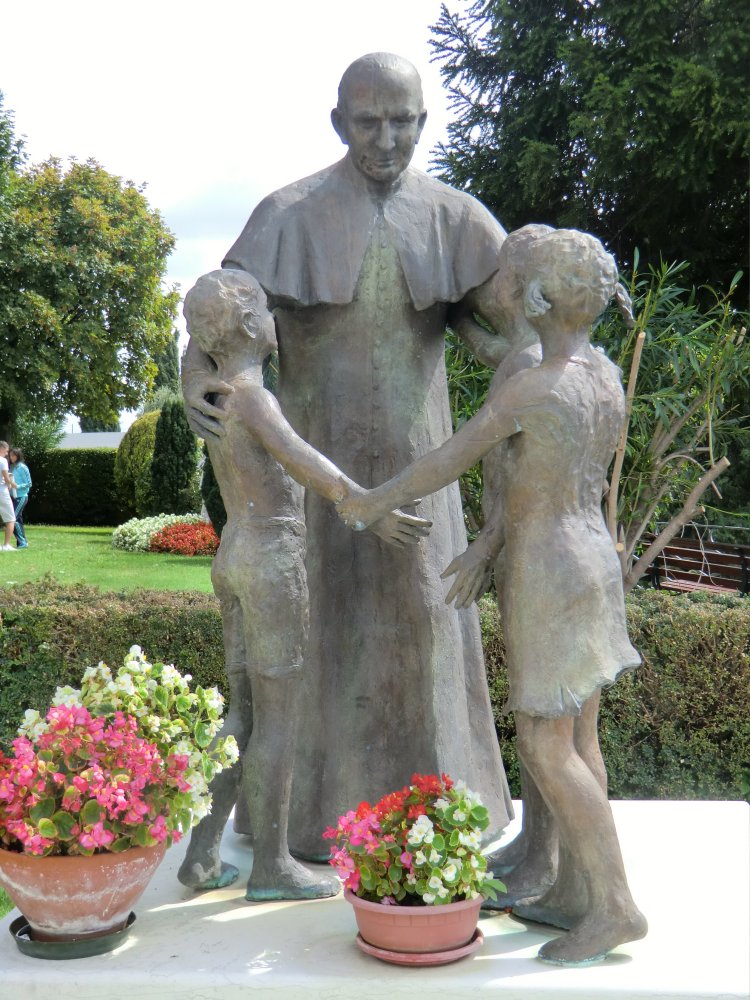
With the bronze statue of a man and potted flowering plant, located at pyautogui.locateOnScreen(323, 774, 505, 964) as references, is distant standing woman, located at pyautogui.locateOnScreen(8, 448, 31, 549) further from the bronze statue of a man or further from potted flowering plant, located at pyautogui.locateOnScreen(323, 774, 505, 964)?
potted flowering plant, located at pyautogui.locateOnScreen(323, 774, 505, 964)

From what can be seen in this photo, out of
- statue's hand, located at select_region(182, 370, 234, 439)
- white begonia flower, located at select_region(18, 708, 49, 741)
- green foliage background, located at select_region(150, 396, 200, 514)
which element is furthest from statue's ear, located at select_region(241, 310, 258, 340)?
green foliage background, located at select_region(150, 396, 200, 514)

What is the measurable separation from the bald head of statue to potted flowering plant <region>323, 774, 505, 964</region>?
6.01ft

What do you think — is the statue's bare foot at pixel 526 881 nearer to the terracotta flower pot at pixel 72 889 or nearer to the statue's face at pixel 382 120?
the terracotta flower pot at pixel 72 889

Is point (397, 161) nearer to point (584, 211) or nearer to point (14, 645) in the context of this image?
point (14, 645)

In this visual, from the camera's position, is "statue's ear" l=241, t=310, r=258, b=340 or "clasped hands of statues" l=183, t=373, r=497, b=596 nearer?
"clasped hands of statues" l=183, t=373, r=497, b=596

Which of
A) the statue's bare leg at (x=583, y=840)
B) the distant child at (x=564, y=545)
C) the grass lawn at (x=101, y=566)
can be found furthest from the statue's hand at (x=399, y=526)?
the grass lawn at (x=101, y=566)

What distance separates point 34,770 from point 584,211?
1254 centimetres

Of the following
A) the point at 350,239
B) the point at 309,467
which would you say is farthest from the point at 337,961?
the point at 350,239

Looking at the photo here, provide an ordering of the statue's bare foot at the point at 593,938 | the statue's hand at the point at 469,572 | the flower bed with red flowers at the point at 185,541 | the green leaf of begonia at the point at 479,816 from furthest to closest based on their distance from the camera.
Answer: the flower bed with red flowers at the point at 185,541 < the statue's hand at the point at 469,572 < the green leaf of begonia at the point at 479,816 < the statue's bare foot at the point at 593,938

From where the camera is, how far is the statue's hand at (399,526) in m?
2.91

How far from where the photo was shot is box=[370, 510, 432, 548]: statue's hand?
2908 mm

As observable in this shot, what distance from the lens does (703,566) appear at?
395 inches

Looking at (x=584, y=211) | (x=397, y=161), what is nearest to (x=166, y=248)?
(x=584, y=211)

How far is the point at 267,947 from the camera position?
2.72m
